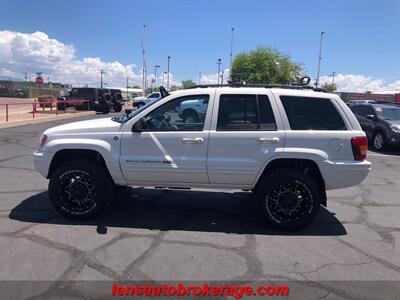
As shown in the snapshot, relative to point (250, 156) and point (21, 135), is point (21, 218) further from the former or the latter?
point (21, 135)

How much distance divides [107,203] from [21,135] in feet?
35.2

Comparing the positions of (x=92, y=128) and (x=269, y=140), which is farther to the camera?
(x=92, y=128)

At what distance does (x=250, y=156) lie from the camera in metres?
4.81

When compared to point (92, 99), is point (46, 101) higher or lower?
lower

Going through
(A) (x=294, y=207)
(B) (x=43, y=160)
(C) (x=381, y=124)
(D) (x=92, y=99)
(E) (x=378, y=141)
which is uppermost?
(D) (x=92, y=99)

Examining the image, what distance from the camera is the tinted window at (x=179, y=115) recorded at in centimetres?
496

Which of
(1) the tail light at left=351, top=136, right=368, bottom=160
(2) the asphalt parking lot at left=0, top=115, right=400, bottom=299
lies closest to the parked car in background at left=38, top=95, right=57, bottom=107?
(2) the asphalt parking lot at left=0, top=115, right=400, bottom=299

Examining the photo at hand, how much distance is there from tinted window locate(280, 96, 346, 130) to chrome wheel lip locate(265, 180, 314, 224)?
786 mm

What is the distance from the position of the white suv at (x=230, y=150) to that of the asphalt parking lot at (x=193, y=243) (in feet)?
1.56

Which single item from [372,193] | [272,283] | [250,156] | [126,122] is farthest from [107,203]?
[372,193]

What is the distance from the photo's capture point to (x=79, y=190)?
5035mm

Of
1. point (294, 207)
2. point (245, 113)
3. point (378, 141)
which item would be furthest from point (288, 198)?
point (378, 141)

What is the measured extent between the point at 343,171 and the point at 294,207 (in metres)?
0.77

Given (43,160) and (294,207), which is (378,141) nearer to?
(294,207)
